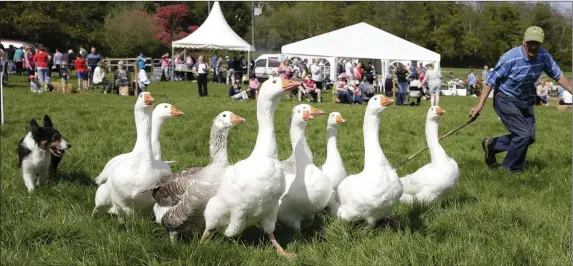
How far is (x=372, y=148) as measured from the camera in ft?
14.8

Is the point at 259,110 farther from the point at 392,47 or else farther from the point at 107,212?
the point at 392,47

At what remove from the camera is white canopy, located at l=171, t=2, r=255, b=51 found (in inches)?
1174

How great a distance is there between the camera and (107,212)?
199 inches

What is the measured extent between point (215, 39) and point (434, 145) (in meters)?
25.6

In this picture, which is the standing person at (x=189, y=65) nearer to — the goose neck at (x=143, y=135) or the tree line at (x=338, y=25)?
the tree line at (x=338, y=25)

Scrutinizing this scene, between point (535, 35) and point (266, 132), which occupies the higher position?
point (535, 35)

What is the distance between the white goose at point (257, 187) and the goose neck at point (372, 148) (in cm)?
83

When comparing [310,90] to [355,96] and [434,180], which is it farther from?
[434,180]

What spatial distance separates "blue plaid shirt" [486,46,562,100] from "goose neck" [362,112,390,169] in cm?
297

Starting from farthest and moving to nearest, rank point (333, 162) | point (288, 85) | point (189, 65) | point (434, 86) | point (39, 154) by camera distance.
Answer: point (189, 65)
point (434, 86)
point (39, 154)
point (333, 162)
point (288, 85)

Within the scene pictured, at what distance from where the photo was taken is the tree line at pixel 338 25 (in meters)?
28.6

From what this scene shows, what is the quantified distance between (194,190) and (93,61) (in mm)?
21151

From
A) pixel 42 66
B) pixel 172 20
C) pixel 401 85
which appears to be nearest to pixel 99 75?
pixel 42 66

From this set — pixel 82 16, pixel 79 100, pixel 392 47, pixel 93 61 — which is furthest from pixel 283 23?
pixel 79 100
